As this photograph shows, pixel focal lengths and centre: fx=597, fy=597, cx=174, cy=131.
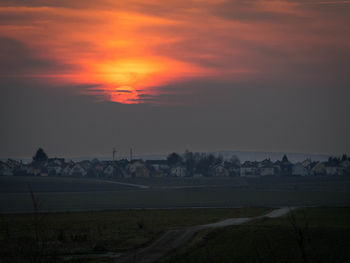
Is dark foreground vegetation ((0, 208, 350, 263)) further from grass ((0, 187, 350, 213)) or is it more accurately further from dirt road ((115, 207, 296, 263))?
grass ((0, 187, 350, 213))

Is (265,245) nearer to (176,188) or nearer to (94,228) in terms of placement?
(94,228)

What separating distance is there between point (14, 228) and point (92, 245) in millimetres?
13236

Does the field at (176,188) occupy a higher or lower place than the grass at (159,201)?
higher

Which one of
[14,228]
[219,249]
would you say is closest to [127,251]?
[219,249]

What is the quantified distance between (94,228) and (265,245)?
19.0 meters

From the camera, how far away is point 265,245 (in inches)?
1371

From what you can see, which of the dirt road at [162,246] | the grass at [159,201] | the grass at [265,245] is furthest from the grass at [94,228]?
the grass at [159,201]

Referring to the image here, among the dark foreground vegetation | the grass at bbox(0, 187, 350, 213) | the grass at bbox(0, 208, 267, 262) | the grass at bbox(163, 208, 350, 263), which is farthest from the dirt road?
the grass at bbox(0, 187, 350, 213)

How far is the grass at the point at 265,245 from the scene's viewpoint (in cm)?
3100

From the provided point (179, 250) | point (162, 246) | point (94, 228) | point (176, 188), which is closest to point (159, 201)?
point (94, 228)

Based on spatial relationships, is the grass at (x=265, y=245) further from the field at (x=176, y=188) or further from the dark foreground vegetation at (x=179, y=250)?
the field at (x=176, y=188)

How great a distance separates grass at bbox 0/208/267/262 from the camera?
38.3 metres

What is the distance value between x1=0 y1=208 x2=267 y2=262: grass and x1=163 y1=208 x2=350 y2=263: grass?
520 centimetres

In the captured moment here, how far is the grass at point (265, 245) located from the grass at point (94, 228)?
205 inches
